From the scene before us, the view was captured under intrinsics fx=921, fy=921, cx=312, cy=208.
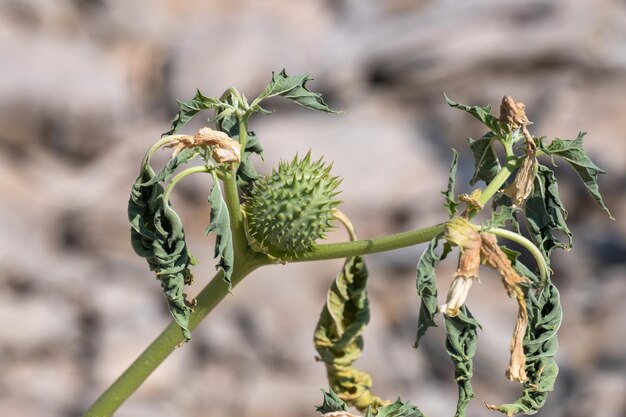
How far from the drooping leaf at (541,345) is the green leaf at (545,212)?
87mm

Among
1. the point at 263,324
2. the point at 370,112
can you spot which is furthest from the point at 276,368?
the point at 370,112

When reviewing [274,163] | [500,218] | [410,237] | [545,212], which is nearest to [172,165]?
[410,237]

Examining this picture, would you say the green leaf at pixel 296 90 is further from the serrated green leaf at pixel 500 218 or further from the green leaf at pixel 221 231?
the serrated green leaf at pixel 500 218

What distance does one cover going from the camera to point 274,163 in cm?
812

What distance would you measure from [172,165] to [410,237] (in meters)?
0.39

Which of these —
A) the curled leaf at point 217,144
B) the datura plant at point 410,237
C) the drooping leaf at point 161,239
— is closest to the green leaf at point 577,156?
the datura plant at point 410,237

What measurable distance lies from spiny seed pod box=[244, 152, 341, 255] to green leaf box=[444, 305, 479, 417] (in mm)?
304

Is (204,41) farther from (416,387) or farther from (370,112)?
(416,387)

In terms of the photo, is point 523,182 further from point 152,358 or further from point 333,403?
point 152,358

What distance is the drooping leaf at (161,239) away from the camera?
1442 mm

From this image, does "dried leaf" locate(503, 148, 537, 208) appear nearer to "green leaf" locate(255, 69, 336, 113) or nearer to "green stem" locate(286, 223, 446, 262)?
"green stem" locate(286, 223, 446, 262)

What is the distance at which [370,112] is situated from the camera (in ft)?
30.5

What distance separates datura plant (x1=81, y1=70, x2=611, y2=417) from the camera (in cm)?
142

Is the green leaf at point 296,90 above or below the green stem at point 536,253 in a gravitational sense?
above
